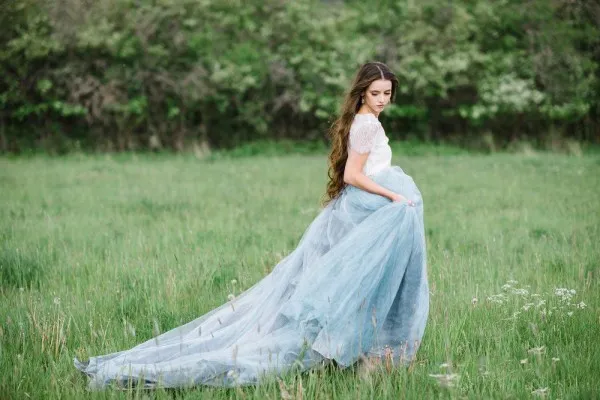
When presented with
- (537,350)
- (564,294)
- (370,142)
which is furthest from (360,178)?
(564,294)

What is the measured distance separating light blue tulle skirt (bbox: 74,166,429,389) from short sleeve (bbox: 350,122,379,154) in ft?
0.68

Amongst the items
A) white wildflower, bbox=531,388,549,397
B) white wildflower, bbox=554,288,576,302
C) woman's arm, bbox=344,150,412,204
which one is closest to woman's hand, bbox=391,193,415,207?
woman's arm, bbox=344,150,412,204

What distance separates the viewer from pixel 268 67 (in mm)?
25609

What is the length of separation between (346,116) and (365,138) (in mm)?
283

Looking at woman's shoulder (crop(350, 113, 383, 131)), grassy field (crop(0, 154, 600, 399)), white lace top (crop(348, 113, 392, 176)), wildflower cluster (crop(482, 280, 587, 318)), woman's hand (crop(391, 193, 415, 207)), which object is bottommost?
grassy field (crop(0, 154, 600, 399))

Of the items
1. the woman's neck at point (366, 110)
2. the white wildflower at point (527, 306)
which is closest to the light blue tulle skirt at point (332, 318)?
the woman's neck at point (366, 110)

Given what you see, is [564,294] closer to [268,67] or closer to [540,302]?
[540,302]

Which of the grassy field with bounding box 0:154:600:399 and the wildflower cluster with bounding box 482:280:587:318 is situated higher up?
the wildflower cluster with bounding box 482:280:587:318

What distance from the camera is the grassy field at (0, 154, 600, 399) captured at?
11.8ft

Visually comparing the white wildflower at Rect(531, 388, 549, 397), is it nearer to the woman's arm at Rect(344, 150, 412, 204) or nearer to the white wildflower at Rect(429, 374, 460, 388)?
the white wildflower at Rect(429, 374, 460, 388)

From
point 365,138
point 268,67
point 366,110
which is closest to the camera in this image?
point 365,138

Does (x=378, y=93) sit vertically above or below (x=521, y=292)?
above

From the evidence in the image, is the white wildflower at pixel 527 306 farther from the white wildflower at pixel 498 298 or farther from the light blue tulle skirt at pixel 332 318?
the light blue tulle skirt at pixel 332 318

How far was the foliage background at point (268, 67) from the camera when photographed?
24312 mm
